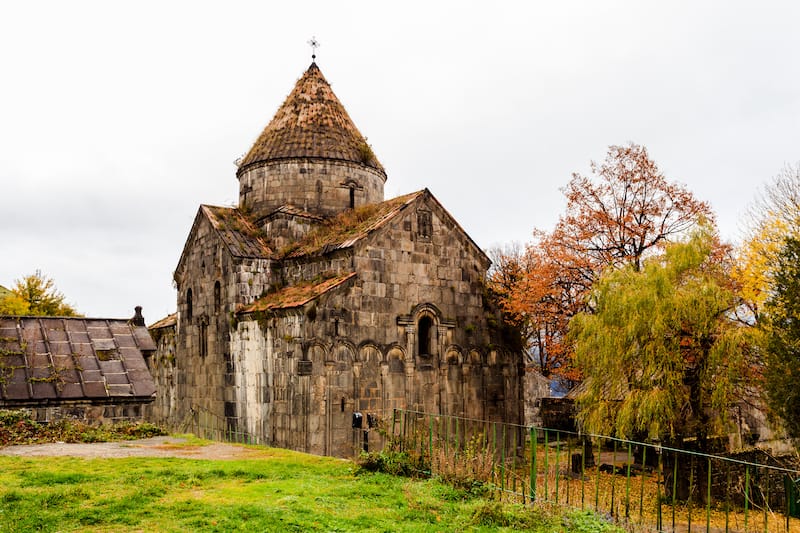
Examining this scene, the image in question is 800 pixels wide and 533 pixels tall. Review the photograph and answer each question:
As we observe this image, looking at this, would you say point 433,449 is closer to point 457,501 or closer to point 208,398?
point 457,501

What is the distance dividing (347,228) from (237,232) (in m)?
3.41

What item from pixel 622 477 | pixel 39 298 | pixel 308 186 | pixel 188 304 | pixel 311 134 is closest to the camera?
pixel 622 477

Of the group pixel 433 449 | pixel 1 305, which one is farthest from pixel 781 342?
pixel 1 305

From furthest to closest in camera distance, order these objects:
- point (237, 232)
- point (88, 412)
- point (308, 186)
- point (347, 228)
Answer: point (308, 186) < point (237, 232) < point (347, 228) < point (88, 412)

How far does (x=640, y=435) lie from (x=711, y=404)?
11.1ft

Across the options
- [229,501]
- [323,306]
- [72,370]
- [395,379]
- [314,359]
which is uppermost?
[323,306]

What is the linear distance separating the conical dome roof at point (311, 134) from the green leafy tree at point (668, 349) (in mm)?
8874

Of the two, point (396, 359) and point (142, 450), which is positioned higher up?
point (396, 359)

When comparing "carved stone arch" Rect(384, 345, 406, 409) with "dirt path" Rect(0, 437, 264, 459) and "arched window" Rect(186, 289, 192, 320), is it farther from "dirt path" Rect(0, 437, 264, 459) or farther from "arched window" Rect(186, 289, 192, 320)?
"arched window" Rect(186, 289, 192, 320)

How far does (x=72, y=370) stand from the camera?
10203 mm

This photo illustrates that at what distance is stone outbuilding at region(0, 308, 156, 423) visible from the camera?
969cm

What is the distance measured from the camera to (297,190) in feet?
65.3

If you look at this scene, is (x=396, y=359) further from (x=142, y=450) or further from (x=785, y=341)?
(x=785, y=341)

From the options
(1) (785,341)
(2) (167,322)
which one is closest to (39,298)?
(2) (167,322)
